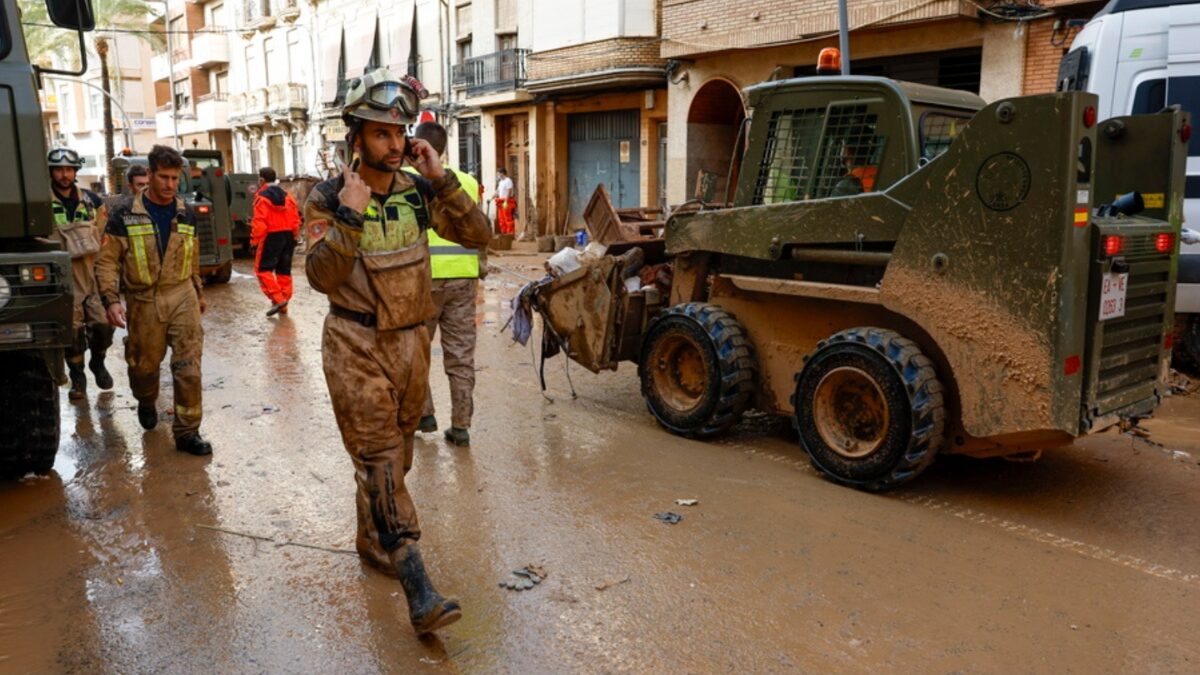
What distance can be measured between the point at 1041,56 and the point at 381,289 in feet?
40.0

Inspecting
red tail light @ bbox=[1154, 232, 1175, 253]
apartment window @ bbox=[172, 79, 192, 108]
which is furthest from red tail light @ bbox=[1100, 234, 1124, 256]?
apartment window @ bbox=[172, 79, 192, 108]

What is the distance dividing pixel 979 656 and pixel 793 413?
7.60ft

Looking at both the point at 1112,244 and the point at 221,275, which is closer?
the point at 1112,244

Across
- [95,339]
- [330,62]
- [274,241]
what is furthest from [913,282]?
[330,62]

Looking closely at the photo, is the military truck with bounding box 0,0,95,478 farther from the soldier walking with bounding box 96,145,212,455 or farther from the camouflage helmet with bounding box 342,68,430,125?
the camouflage helmet with bounding box 342,68,430,125

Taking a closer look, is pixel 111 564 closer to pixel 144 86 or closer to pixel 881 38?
pixel 881 38

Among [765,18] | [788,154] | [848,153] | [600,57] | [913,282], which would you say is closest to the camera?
[913,282]

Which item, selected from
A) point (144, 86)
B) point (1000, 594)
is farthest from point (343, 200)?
point (144, 86)

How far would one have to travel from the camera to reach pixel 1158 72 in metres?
7.44

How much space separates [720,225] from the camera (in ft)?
19.2

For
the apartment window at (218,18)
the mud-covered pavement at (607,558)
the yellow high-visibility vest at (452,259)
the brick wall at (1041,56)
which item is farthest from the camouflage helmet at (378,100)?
the apartment window at (218,18)

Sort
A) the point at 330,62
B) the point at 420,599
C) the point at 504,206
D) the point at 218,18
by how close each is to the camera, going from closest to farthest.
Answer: the point at 420,599, the point at 504,206, the point at 330,62, the point at 218,18

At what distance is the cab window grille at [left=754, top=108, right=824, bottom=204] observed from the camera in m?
5.59

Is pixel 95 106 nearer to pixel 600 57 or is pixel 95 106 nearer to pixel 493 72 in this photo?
pixel 493 72
